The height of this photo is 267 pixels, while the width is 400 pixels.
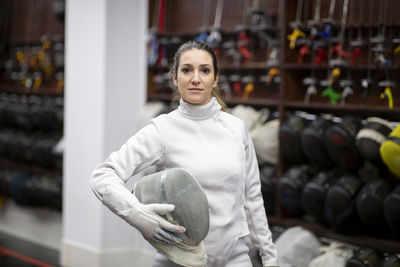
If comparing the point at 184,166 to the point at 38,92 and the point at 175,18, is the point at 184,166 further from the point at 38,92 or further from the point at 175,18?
the point at 38,92

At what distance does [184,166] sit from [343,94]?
237 cm

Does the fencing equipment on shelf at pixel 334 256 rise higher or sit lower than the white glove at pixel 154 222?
lower

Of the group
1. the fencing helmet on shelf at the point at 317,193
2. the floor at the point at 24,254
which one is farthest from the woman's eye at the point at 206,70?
the floor at the point at 24,254

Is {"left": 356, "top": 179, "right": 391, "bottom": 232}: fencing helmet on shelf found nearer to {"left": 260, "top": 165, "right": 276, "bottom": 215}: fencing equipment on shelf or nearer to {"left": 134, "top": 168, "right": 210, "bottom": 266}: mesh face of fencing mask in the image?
{"left": 260, "top": 165, "right": 276, "bottom": 215}: fencing equipment on shelf

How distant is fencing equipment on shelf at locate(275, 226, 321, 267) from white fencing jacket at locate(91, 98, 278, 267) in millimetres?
1958

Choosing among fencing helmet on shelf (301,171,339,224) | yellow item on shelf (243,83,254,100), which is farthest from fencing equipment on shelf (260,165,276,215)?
yellow item on shelf (243,83,254,100)

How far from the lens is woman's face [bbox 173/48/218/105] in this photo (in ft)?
7.69

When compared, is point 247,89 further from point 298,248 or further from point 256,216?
point 256,216

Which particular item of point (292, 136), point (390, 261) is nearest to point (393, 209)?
point (390, 261)

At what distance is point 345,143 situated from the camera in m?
4.14

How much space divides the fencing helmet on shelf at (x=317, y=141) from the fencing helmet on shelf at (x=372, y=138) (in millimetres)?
312

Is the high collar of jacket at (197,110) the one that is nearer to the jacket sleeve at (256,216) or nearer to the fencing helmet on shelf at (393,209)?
the jacket sleeve at (256,216)

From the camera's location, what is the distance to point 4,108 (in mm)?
7320

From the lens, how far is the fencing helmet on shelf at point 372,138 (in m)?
3.95
